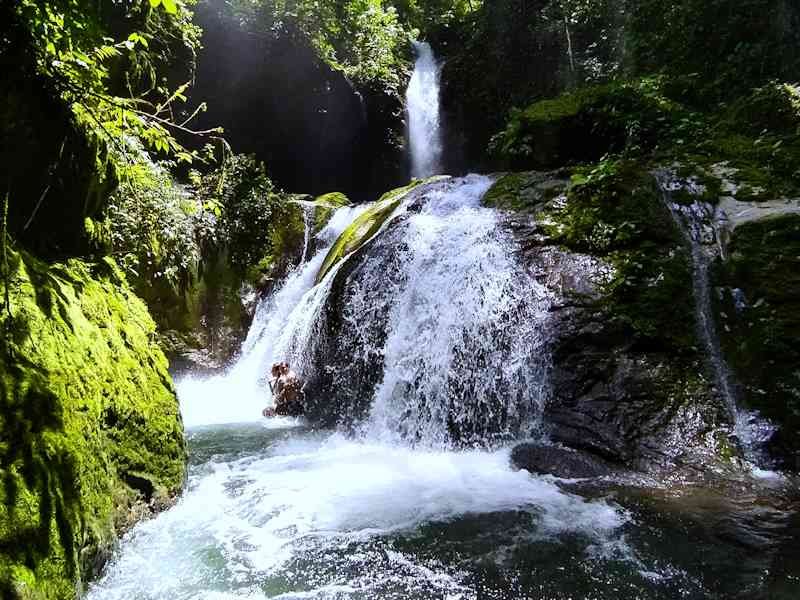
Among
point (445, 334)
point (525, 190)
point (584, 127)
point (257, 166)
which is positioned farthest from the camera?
point (257, 166)

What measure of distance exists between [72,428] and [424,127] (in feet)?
53.8

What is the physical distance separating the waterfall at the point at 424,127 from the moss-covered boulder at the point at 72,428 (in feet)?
45.2

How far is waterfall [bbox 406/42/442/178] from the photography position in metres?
17.6

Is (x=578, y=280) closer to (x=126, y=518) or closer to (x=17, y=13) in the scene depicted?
(x=126, y=518)

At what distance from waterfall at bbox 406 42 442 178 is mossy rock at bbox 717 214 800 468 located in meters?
12.2

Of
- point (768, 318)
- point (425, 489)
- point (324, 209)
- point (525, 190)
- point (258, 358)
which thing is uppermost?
point (324, 209)

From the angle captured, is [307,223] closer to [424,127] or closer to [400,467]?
[424,127]

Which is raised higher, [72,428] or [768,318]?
[768,318]

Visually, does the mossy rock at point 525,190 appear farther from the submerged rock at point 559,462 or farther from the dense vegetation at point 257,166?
the submerged rock at point 559,462

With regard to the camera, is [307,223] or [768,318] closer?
[768,318]

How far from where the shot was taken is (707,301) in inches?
244

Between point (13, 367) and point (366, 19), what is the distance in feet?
62.2

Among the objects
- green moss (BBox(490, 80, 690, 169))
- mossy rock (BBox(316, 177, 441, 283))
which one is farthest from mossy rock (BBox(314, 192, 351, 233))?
green moss (BBox(490, 80, 690, 169))

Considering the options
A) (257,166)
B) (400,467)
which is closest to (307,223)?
(257,166)
